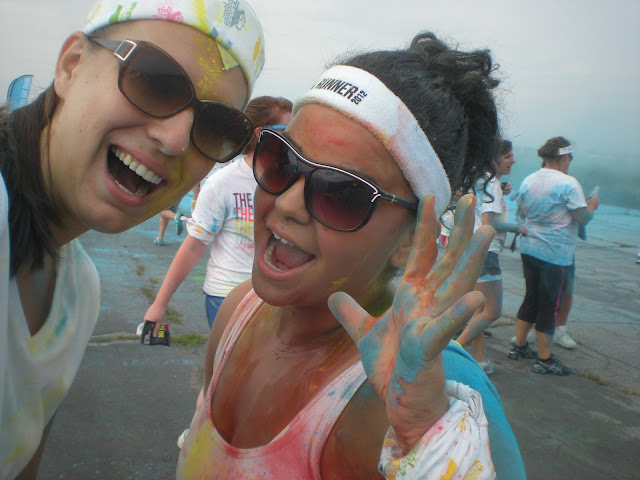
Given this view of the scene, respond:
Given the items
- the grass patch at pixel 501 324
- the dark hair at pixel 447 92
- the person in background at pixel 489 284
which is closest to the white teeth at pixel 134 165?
the dark hair at pixel 447 92

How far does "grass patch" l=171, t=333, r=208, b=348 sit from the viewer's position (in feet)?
16.3

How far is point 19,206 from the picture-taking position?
1.59 m

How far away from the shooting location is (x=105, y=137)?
154cm

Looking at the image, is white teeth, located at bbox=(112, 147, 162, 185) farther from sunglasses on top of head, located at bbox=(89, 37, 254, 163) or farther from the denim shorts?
the denim shorts

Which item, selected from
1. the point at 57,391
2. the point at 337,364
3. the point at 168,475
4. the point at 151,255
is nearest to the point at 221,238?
the point at 168,475

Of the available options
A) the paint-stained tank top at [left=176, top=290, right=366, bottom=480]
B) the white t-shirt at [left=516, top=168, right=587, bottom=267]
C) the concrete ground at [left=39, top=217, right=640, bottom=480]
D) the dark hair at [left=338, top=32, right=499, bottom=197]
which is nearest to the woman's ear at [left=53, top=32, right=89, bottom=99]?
the dark hair at [left=338, top=32, right=499, bottom=197]

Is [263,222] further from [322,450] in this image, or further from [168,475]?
[168,475]

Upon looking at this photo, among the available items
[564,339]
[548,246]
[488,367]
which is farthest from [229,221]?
[564,339]

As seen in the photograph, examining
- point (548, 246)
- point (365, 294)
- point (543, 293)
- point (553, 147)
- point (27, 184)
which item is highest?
point (553, 147)

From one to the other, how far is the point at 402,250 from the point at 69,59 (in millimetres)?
1169

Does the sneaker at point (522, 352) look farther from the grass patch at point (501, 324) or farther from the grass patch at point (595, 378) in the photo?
the grass patch at point (501, 324)

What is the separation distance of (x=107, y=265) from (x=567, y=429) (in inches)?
228

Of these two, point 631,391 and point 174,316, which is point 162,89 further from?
point 631,391

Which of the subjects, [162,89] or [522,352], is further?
[522,352]
